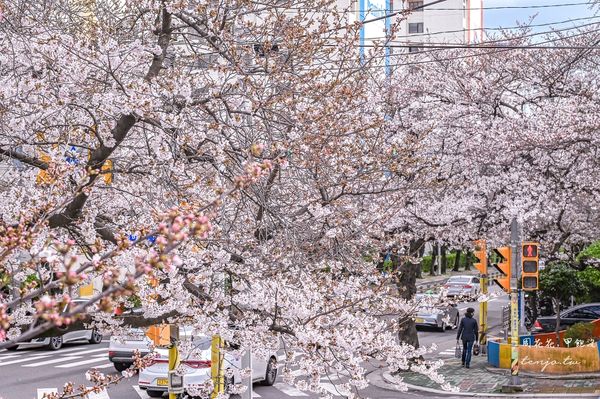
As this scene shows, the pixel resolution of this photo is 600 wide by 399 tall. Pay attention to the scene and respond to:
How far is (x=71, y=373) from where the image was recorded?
20.6 m

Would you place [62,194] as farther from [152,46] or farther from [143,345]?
[143,345]

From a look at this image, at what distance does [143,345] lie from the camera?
1969 centimetres

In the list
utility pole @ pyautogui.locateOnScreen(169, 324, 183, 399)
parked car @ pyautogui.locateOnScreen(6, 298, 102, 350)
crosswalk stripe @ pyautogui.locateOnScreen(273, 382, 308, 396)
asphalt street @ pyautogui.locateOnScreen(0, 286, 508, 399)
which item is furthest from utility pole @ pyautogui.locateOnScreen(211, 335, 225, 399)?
parked car @ pyautogui.locateOnScreen(6, 298, 102, 350)

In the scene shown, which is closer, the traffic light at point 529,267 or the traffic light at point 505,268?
the traffic light at point 529,267

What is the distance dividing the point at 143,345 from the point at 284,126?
12.4 metres

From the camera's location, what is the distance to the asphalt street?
17594 millimetres

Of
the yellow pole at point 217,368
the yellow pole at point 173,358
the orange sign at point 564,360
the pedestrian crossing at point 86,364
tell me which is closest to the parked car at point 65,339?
the pedestrian crossing at point 86,364

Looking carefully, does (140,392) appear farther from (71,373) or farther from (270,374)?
(71,373)

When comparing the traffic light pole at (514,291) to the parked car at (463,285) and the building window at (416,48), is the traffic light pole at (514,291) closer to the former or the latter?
the building window at (416,48)

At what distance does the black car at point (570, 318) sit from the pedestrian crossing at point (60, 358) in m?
14.1

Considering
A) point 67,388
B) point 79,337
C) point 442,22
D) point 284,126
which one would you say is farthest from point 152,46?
point 442,22

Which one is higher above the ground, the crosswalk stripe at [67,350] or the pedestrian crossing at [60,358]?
the pedestrian crossing at [60,358]

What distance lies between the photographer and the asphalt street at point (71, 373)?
1759 centimetres

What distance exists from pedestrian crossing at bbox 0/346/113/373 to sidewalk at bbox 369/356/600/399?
314 inches
